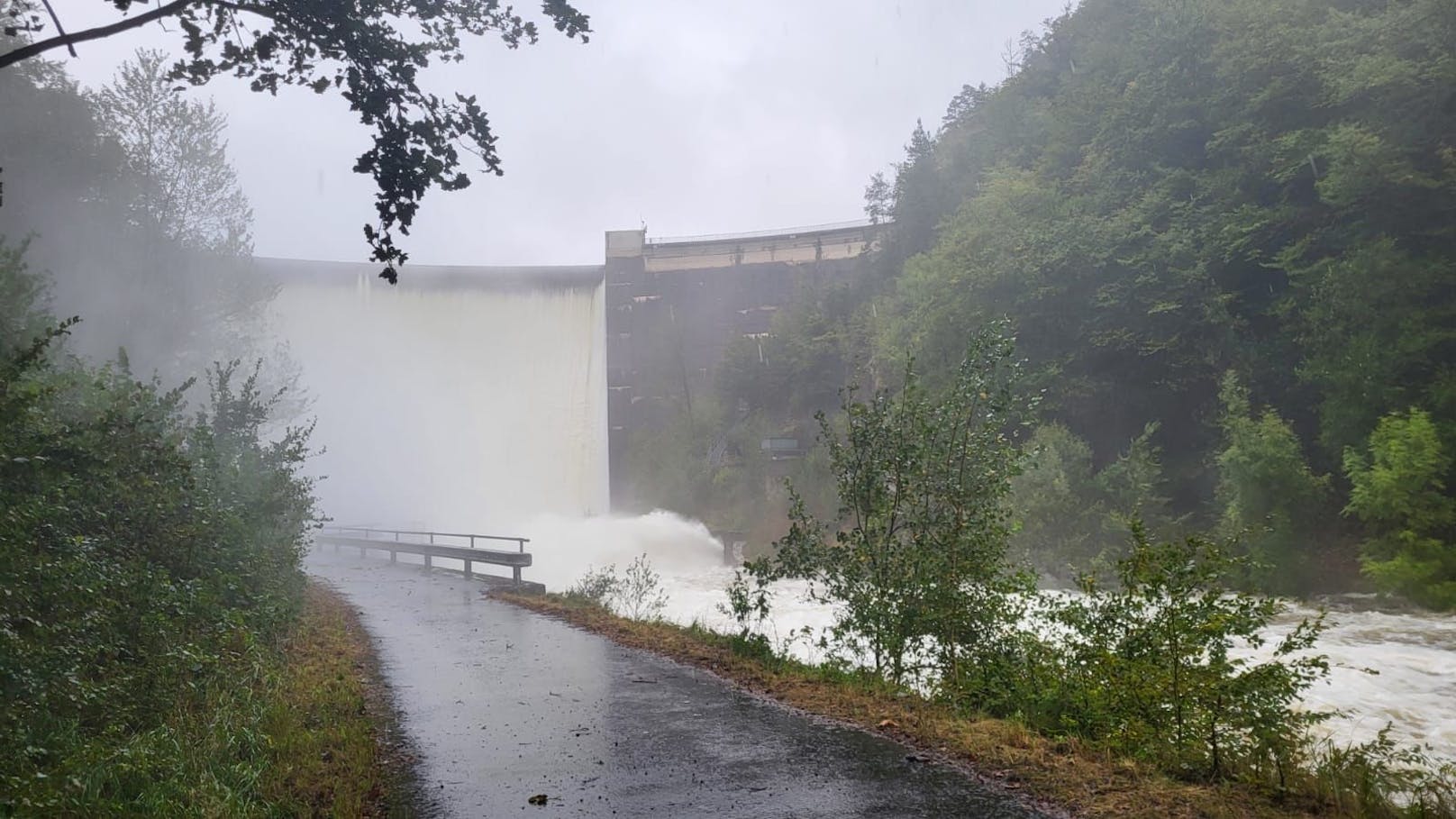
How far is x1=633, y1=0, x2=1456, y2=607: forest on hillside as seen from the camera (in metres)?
22.2

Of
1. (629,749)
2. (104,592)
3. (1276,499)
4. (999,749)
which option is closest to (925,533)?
(999,749)

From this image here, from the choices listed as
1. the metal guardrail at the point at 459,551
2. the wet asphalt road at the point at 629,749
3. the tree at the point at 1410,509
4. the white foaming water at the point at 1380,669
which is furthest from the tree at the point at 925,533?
the tree at the point at 1410,509

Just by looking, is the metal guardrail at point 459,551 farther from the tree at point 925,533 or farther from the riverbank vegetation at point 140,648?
the tree at point 925,533

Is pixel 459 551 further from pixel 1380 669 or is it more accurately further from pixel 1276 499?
pixel 1276 499

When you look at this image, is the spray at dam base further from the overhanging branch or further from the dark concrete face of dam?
the overhanging branch

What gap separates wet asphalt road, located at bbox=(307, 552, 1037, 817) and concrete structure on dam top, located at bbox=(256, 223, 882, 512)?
46221 millimetres

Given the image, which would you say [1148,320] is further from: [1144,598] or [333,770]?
[333,770]

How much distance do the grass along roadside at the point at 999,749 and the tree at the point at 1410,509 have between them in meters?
17.7

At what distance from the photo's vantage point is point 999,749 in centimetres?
567

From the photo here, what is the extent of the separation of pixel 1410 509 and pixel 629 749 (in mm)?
21684

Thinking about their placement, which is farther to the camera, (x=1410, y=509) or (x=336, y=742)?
(x=1410, y=509)

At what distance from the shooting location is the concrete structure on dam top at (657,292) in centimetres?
5475

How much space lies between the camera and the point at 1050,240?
33.4m

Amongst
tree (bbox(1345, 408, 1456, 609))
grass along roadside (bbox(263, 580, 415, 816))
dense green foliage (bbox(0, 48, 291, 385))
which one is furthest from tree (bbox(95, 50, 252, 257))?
tree (bbox(1345, 408, 1456, 609))
